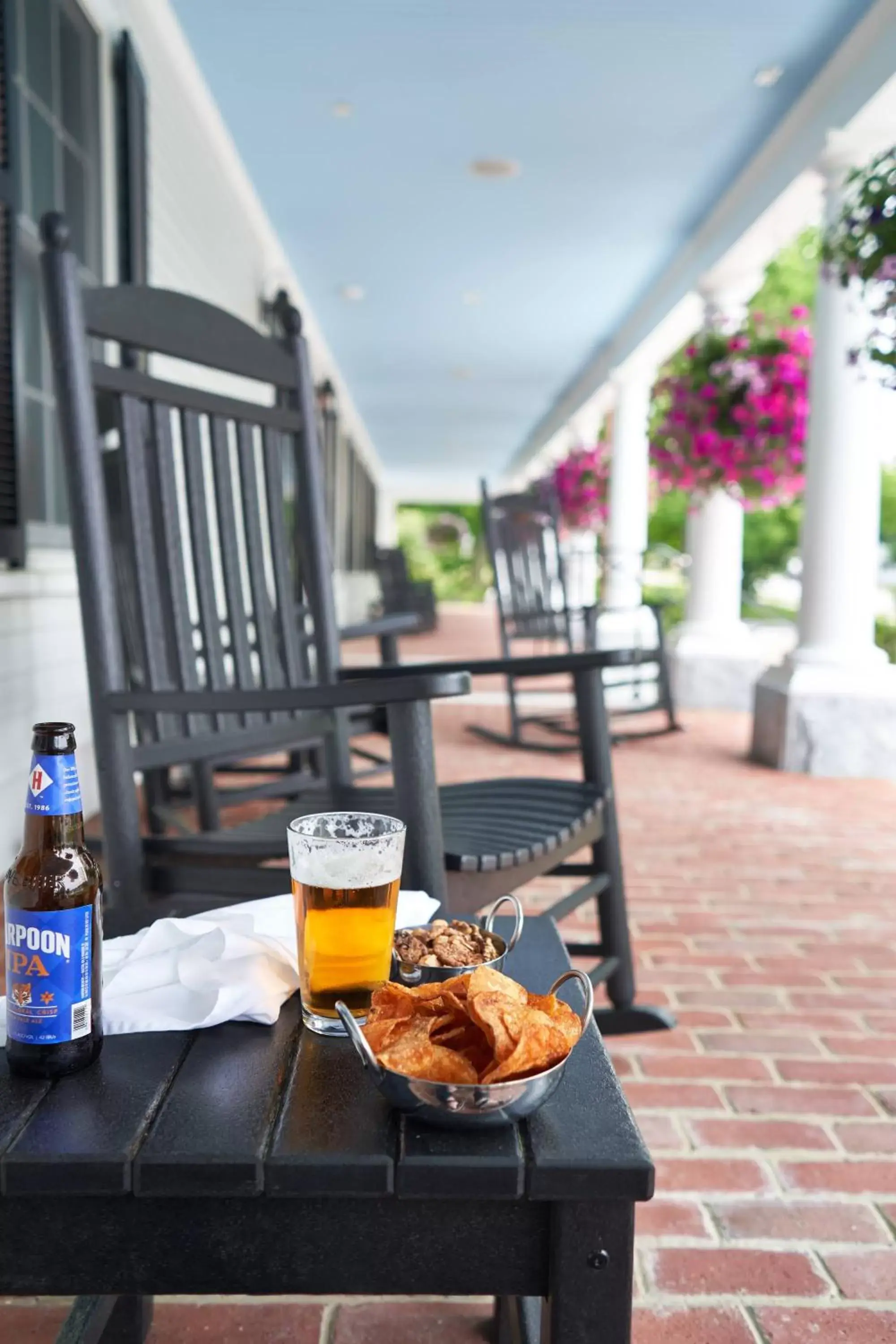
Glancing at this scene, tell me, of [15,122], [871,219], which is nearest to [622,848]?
[871,219]

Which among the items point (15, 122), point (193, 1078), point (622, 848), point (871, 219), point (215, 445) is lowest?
point (622, 848)

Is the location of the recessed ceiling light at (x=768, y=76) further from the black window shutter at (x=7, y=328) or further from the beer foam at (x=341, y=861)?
the beer foam at (x=341, y=861)

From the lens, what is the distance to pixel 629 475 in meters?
8.57

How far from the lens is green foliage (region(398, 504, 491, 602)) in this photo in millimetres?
28828

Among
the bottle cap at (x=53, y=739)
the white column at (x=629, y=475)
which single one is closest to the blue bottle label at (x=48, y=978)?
the bottle cap at (x=53, y=739)

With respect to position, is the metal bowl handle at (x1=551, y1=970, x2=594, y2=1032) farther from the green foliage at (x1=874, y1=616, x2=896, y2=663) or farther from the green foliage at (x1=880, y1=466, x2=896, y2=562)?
the green foliage at (x1=880, y1=466, x2=896, y2=562)

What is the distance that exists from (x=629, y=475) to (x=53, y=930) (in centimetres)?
821

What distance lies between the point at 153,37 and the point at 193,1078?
13.1ft

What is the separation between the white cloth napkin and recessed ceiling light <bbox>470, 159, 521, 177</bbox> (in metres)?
4.91

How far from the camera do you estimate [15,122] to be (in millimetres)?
2604

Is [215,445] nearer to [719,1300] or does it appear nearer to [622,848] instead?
[719,1300]

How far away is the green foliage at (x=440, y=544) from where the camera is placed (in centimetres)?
2883

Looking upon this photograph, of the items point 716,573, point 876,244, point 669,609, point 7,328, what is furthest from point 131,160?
point 669,609

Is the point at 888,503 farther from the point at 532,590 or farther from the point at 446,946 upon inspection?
the point at 446,946
